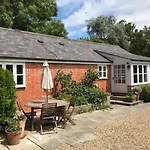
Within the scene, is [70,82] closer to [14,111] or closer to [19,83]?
[19,83]

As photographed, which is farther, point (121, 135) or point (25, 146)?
point (121, 135)

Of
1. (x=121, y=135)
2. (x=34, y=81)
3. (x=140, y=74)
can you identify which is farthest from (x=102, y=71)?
(x=121, y=135)

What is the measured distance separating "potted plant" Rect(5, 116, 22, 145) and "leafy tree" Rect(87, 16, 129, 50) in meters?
35.4

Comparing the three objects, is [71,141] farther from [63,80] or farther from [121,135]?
[63,80]

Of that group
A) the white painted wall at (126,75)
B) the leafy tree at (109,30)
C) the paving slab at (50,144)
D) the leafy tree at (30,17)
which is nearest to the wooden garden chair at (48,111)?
the paving slab at (50,144)

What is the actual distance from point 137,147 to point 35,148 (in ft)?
11.0

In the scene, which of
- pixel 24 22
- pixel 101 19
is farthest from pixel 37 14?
pixel 101 19

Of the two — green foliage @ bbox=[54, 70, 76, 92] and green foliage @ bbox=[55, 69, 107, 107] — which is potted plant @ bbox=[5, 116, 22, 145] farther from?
green foliage @ bbox=[54, 70, 76, 92]

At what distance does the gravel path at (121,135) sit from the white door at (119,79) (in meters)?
7.45

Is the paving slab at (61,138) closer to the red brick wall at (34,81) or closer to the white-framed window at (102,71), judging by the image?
the red brick wall at (34,81)

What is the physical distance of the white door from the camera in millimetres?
17344

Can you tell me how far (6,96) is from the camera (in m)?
7.66

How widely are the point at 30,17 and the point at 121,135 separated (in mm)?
24639

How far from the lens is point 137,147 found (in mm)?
6289
